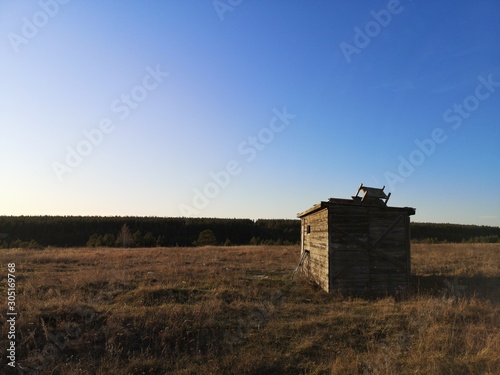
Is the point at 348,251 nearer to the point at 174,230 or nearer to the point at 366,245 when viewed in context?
the point at 366,245

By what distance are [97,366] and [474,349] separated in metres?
7.04

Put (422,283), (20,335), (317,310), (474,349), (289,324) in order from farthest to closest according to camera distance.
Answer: (422,283), (317,310), (289,324), (20,335), (474,349)

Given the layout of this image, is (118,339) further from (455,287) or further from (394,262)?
(455,287)

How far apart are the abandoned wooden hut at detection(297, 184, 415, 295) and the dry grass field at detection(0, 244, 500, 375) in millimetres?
1022

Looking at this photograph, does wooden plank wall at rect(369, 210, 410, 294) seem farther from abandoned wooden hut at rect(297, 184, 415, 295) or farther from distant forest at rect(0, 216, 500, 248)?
distant forest at rect(0, 216, 500, 248)

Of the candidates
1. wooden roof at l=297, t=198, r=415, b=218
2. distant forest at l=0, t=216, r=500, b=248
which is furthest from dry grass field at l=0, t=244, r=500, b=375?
distant forest at l=0, t=216, r=500, b=248

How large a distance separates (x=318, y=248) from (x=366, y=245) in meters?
2.10

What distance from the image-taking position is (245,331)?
26.3 ft

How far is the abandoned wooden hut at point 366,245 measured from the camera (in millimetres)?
12688

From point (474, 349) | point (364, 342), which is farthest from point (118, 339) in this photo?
point (474, 349)

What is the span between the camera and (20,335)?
7355mm

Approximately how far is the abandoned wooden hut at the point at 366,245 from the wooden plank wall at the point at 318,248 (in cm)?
4

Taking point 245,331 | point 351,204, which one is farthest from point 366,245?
point 245,331

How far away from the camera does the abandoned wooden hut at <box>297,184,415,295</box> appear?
12.7 metres
